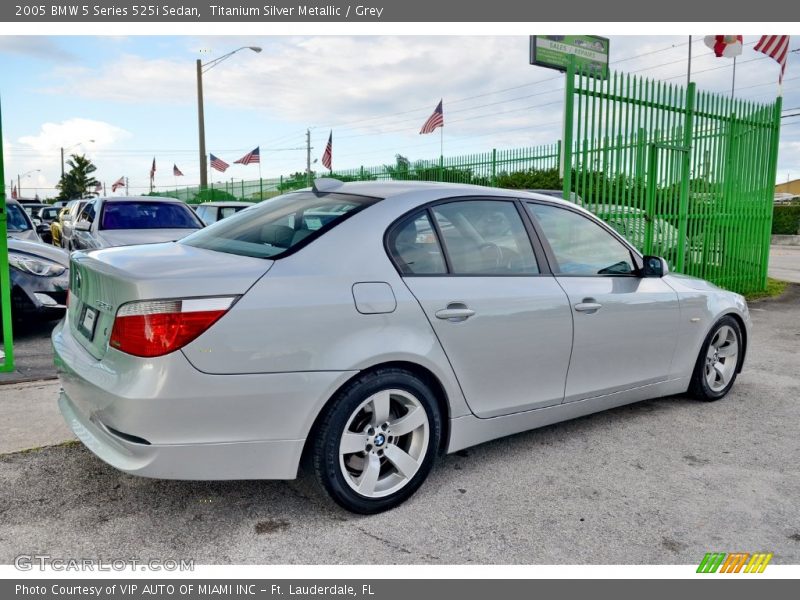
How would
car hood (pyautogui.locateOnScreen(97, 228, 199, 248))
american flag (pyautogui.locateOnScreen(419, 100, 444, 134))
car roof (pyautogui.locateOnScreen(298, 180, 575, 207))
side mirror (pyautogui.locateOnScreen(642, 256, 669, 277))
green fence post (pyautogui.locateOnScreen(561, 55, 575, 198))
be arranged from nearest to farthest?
car roof (pyautogui.locateOnScreen(298, 180, 575, 207)) → side mirror (pyautogui.locateOnScreen(642, 256, 669, 277)) → green fence post (pyautogui.locateOnScreen(561, 55, 575, 198)) → car hood (pyautogui.locateOnScreen(97, 228, 199, 248)) → american flag (pyautogui.locateOnScreen(419, 100, 444, 134))

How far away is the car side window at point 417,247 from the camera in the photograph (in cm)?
321

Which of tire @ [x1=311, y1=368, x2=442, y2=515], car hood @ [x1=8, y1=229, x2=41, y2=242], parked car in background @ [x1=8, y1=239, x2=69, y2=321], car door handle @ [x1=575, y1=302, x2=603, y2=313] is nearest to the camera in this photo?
tire @ [x1=311, y1=368, x2=442, y2=515]

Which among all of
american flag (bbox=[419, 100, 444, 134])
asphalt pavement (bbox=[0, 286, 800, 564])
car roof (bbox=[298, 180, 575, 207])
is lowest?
asphalt pavement (bbox=[0, 286, 800, 564])

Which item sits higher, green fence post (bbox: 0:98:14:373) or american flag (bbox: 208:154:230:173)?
american flag (bbox: 208:154:230:173)

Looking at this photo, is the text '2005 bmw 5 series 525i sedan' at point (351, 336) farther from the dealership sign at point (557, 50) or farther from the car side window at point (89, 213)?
the dealership sign at point (557, 50)

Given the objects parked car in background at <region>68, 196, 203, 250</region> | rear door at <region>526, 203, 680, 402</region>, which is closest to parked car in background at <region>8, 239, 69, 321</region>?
parked car in background at <region>68, 196, 203, 250</region>

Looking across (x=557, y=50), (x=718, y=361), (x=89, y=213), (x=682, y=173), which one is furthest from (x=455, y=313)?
(x=557, y=50)

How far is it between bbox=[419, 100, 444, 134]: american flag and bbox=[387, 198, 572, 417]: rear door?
57.2 feet

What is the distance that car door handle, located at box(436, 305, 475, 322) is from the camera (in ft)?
10.5

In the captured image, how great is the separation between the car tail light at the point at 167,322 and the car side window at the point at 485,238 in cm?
127

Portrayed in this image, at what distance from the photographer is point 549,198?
409cm

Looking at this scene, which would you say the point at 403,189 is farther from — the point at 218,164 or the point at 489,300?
the point at 218,164

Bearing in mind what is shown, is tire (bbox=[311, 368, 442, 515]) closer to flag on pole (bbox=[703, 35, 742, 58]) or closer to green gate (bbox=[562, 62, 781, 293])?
green gate (bbox=[562, 62, 781, 293])

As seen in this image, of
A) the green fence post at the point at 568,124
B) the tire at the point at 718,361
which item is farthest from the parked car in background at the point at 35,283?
the tire at the point at 718,361
